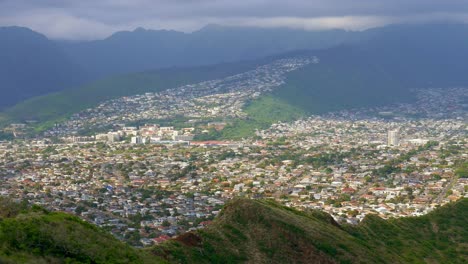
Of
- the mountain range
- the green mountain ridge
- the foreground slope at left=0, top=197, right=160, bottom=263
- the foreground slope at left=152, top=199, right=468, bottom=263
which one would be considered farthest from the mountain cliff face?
the foreground slope at left=0, top=197, right=160, bottom=263

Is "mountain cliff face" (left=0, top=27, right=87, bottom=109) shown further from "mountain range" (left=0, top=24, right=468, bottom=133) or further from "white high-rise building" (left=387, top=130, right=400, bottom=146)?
"white high-rise building" (left=387, top=130, right=400, bottom=146)

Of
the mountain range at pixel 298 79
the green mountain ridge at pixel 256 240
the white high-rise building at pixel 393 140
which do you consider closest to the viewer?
the green mountain ridge at pixel 256 240

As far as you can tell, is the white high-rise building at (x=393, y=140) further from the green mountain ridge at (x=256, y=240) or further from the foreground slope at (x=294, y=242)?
the foreground slope at (x=294, y=242)

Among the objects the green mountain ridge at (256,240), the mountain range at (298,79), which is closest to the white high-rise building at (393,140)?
the mountain range at (298,79)

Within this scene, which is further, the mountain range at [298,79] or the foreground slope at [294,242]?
the mountain range at [298,79]

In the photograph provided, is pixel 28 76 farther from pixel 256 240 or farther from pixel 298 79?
pixel 256 240

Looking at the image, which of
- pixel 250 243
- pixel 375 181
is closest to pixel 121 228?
pixel 250 243
